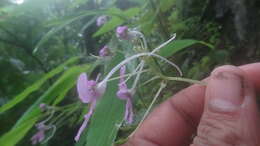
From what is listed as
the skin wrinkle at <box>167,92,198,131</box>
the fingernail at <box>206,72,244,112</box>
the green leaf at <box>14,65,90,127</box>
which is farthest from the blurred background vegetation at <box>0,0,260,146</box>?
the fingernail at <box>206,72,244,112</box>

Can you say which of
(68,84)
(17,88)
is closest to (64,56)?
(17,88)

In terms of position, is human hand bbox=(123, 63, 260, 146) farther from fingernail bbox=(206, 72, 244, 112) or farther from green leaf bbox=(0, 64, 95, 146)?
green leaf bbox=(0, 64, 95, 146)

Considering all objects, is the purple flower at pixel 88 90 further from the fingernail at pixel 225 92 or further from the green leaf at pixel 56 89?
the green leaf at pixel 56 89

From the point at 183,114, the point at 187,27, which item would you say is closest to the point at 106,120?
the point at 183,114

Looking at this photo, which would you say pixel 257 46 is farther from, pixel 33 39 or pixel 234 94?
pixel 33 39

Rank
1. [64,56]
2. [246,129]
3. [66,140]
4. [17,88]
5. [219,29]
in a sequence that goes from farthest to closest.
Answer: [64,56], [17,88], [66,140], [219,29], [246,129]

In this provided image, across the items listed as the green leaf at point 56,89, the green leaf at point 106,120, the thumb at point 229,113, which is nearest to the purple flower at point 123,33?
the green leaf at point 106,120
